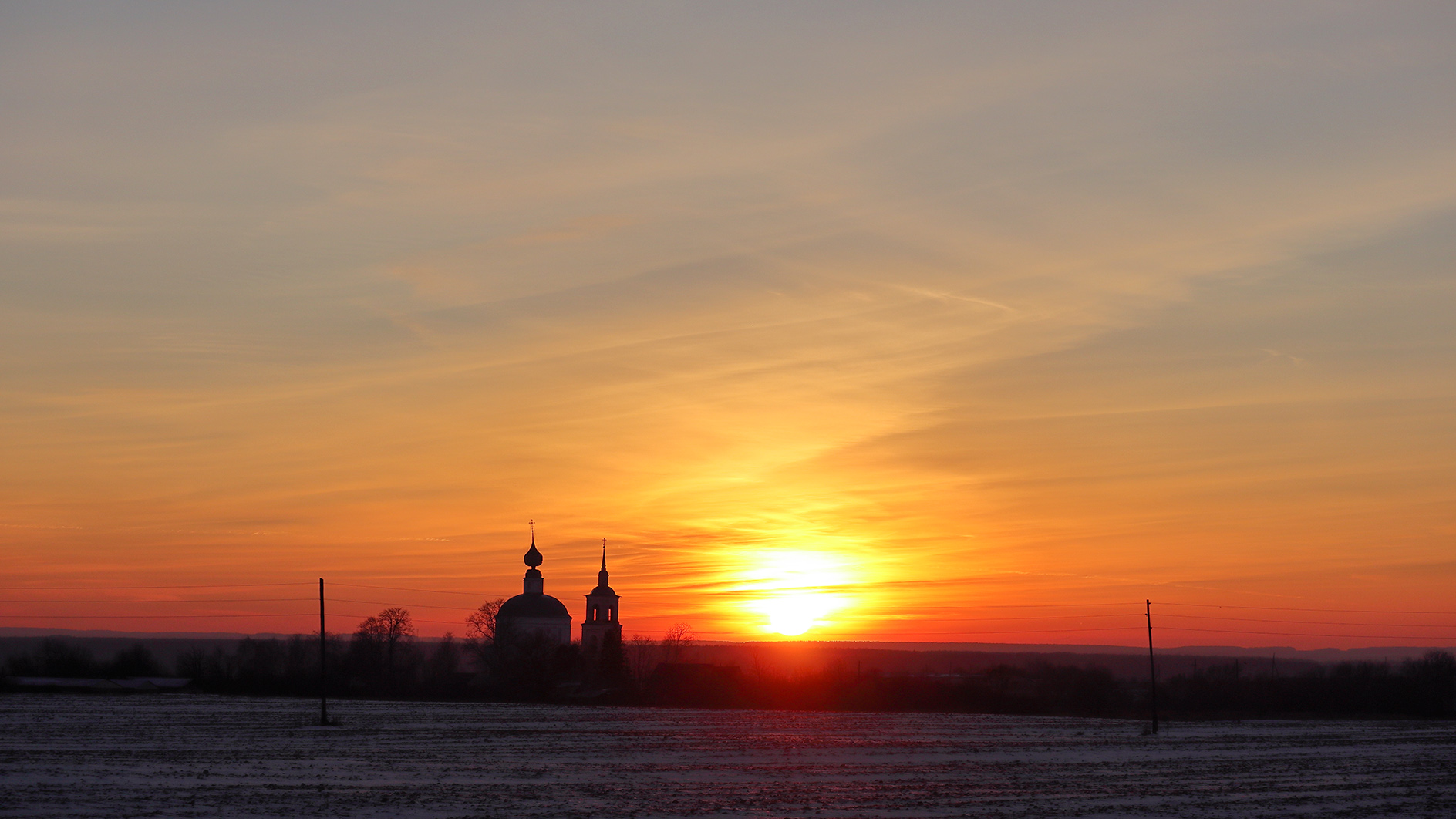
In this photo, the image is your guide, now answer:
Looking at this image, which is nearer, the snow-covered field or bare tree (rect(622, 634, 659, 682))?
the snow-covered field

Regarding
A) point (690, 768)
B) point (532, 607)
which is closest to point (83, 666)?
point (532, 607)

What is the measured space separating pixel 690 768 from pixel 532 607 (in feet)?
455

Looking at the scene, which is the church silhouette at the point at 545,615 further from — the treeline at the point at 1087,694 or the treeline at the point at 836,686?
the treeline at the point at 1087,694

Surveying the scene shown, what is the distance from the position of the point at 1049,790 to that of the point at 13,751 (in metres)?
32.6

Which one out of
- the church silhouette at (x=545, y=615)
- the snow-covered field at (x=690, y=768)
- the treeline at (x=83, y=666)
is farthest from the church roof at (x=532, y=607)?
the snow-covered field at (x=690, y=768)

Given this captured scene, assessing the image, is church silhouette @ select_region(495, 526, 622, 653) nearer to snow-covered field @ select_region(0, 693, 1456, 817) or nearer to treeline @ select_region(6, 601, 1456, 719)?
treeline @ select_region(6, 601, 1456, 719)

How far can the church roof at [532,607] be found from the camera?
17362cm

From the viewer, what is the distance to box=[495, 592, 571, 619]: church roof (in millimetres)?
173625

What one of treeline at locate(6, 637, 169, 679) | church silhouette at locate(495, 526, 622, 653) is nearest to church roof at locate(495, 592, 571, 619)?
church silhouette at locate(495, 526, 622, 653)

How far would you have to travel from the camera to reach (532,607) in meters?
175

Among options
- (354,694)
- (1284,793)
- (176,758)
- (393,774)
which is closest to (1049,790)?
(1284,793)

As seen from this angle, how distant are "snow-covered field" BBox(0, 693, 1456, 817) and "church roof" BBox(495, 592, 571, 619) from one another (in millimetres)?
103566

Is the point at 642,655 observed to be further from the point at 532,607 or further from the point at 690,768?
the point at 690,768

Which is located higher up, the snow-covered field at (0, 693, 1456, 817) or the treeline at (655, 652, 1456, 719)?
the snow-covered field at (0, 693, 1456, 817)
